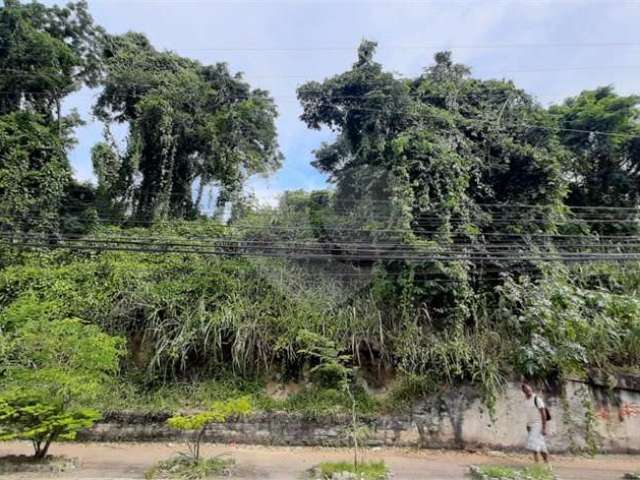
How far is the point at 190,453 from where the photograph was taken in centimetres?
724

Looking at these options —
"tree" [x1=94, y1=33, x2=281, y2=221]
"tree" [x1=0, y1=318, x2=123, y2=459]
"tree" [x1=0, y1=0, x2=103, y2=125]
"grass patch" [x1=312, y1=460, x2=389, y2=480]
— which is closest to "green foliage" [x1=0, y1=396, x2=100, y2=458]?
"tree" [x1=0, y1=318, x2=123, y2=459]

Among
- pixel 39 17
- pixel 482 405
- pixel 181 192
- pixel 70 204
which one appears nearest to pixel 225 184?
pixel 181 192

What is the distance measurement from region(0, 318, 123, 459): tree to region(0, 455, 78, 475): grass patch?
0.18 metres

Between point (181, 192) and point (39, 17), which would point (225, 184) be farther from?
point (39, 17)

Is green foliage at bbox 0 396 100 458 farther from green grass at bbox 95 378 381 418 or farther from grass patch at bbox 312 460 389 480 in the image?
grass patch at bbox 312 460 389 480

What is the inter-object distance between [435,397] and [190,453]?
4819 millimetres

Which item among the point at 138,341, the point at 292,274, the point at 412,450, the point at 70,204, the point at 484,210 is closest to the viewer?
the point at 412,450

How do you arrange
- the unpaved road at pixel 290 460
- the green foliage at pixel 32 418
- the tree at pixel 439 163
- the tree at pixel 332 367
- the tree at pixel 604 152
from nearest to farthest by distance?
the green foliage at pixel 32 418 → the unpaved road at pixel 290 460 → the tree at pixel 332 367 → the tree at pixel 439 163 → the tree at pixel 604 152

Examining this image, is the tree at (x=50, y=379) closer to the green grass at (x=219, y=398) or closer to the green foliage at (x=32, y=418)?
the green foliage at (x=32, y=418)

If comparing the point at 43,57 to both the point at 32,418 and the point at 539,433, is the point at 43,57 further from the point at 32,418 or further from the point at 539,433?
the point at 539,433

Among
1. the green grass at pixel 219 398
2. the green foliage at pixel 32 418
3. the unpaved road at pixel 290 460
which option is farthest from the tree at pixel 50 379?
the green grass at pixel 219 398

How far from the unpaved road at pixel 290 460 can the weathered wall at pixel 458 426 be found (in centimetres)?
21

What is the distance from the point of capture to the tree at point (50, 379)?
5.77 meters

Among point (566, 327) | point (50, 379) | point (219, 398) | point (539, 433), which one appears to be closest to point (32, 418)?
point (50, 379)
